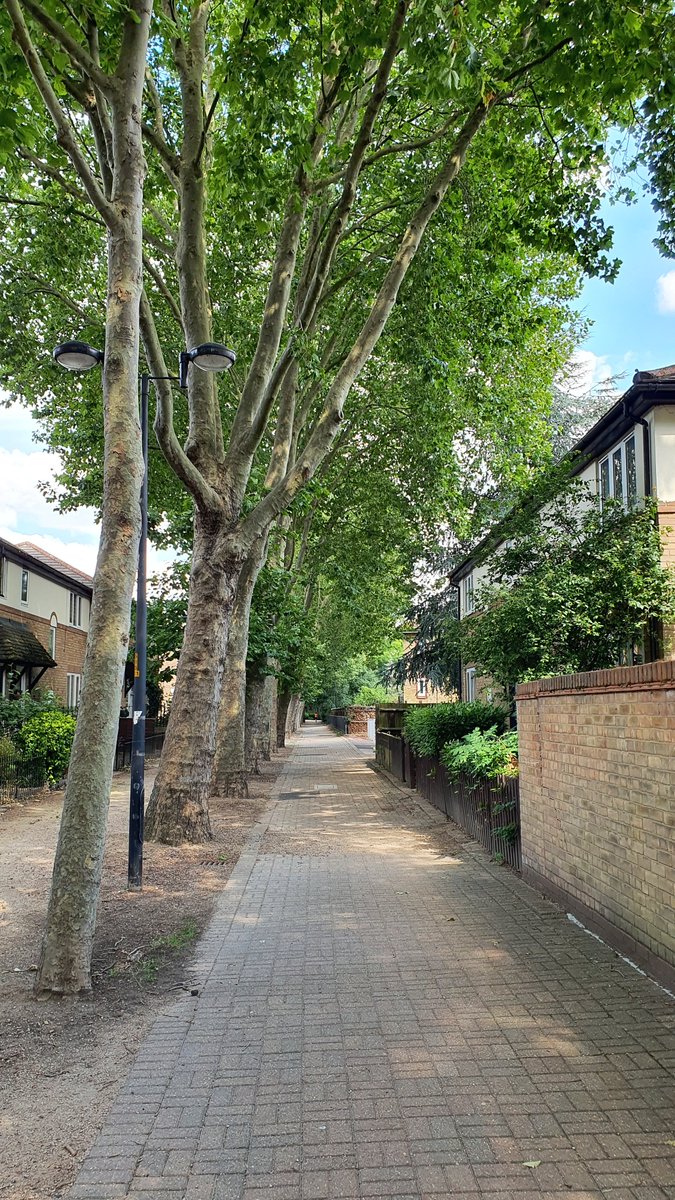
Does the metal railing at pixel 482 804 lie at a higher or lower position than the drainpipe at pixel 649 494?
lower

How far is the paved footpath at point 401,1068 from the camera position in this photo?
9.93ft

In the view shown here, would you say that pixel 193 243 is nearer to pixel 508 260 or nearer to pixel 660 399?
pixel 508 260

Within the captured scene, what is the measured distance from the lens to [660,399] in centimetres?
1466

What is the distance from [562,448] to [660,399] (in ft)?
38.9

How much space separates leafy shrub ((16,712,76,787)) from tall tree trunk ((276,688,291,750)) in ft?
60.0

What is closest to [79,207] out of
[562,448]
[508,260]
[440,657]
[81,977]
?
[508,260]

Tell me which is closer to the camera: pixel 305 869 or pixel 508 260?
pixel 305 869

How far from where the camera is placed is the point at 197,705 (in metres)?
10.4

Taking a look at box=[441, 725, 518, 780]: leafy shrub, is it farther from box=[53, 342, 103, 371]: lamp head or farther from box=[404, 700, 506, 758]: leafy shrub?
box=[53, 342, 103, 371]: lamp head

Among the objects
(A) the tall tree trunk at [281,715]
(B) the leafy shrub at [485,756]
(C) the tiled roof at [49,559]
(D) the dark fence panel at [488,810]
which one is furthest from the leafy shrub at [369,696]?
(B) the leafy shrub at [485,756]

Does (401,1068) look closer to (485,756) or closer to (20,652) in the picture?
(485,756)

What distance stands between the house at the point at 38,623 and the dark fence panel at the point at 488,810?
10.8m

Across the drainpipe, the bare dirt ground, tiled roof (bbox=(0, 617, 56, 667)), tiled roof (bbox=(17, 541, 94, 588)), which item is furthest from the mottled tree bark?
tiled roof (bbox=(17, 541, 94, 588))

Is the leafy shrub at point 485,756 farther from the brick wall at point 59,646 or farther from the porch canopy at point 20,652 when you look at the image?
the brick wall at point 59,646
